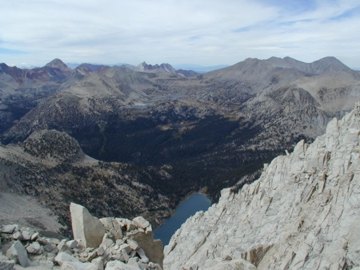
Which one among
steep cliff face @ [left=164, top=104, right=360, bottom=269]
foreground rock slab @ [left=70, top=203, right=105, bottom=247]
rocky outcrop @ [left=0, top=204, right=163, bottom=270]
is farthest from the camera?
steep cliff face @ [left=164, top=104, right=360, bottom=269]

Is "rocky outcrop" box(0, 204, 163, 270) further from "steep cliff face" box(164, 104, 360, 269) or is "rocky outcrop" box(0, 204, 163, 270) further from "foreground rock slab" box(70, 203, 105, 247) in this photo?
"steep cliff face" box(164, 104, 360, 269)

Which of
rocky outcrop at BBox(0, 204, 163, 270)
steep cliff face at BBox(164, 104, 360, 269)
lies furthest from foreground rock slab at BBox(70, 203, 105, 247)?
steep cliff face at BBox(164, 104, 360, 269)

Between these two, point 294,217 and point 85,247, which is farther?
point 294,217

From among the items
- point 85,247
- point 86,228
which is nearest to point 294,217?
point 86,228

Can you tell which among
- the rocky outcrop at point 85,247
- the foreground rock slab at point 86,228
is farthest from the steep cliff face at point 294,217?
the foreground rock slab at point 86,228

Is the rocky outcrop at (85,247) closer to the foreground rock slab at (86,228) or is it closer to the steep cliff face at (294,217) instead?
the foreground rock slab at (86,228)

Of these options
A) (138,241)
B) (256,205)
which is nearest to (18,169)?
(256,205)

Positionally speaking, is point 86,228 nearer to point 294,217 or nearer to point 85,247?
point 85,247
